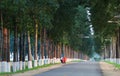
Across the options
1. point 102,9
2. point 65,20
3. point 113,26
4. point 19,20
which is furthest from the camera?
point 113,26

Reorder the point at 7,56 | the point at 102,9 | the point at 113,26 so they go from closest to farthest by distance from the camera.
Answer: the point at 102,9 → the point at 7,56 → the point at 113,26

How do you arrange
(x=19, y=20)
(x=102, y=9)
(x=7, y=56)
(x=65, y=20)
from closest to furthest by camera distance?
(x=102, y=9) < (x=19, y=20) < (x=7, y=56) < (x=65, y=20)

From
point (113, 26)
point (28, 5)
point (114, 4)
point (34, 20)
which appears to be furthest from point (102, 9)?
point (113, 26)

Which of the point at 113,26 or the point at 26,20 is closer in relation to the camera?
the point at 26,20

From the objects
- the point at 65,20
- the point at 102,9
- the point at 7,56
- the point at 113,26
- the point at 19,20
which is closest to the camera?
the point at 102,9

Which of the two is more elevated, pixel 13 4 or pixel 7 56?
pixel 13 4

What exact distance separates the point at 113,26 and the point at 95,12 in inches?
688

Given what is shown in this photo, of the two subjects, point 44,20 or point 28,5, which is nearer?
point 28,5

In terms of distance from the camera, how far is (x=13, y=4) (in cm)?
3216

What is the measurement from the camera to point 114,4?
3291cm

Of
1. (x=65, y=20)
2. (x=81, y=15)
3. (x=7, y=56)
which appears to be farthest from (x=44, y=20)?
(x=81, y=15)

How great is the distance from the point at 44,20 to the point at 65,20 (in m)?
8.48

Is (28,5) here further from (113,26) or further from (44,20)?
(113,26)

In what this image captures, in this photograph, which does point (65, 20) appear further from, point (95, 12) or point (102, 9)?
point (102, 9)
